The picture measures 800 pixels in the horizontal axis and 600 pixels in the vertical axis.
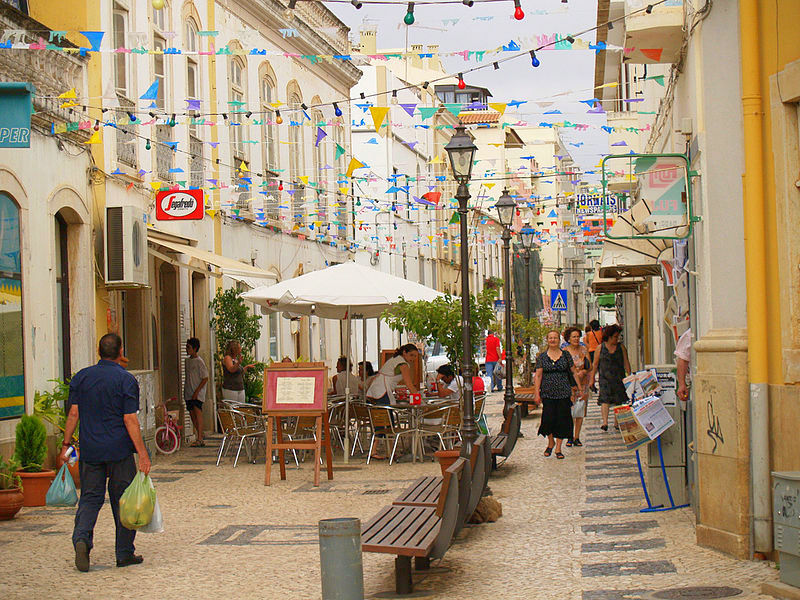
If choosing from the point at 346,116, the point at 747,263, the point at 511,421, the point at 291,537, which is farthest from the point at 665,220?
the point at 346,116

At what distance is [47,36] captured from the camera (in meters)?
13.9

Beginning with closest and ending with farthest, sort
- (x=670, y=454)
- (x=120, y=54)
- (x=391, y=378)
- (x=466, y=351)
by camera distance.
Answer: (x=670, y=454)
(x=466, y=351)
(x=391, y=378)
(x=120, y=54)

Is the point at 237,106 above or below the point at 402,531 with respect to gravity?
above

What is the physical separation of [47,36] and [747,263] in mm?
9203

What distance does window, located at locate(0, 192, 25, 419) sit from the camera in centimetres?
1290

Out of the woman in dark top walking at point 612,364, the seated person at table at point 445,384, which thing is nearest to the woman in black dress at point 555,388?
the seated person at table at point 445,384

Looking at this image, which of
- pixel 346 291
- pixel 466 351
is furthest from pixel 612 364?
pixel 466 351

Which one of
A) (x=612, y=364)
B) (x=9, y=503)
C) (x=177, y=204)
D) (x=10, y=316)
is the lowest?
(x=9, y=503)

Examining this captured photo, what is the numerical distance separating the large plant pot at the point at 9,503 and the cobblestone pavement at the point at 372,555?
0.14 meters

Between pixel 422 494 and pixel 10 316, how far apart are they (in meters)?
6.13

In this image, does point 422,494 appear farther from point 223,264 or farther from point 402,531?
point 223,264

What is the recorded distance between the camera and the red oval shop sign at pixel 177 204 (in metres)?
17.6

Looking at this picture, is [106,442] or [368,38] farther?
[368,38]

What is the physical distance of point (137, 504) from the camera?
855 cm
